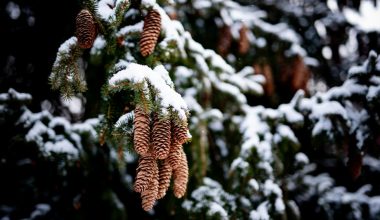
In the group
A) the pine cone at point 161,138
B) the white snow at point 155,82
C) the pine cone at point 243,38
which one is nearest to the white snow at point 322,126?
the pine cone at point 243,38

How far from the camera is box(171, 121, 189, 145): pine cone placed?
Answer: 1740 millimetres

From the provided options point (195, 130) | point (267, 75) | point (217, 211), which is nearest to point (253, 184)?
point (217, 211)

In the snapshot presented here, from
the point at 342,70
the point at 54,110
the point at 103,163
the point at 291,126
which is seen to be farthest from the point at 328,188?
the point at 54,110

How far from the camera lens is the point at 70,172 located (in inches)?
144

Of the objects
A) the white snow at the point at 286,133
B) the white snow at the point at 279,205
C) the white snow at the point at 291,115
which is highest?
the white snow at the point at 291,115

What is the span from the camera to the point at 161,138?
1.67 metres

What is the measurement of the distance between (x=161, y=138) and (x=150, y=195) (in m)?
→ 0.25

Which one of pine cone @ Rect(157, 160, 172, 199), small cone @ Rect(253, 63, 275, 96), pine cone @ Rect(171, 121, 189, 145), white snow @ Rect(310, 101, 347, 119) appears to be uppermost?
small cone @ Rect(253, 63, 275, 96)

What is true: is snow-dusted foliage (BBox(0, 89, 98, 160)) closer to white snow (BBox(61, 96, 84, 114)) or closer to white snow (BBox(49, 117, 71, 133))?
white snow (BBox(49, 117, 71, 133))

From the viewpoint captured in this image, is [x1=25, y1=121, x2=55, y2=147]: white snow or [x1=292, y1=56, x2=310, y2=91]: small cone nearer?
[x1=25, y1=121, x2=55, y2=147]: white snow

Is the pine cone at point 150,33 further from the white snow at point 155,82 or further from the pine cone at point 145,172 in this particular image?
the pine cone at point 145,172

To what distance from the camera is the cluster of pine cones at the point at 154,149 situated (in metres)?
1.65

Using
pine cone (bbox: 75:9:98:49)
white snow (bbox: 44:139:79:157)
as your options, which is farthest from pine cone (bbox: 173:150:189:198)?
white snow (bbox: 44:139:79:157)

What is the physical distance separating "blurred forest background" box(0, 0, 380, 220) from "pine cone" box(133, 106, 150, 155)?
99 centimetres
